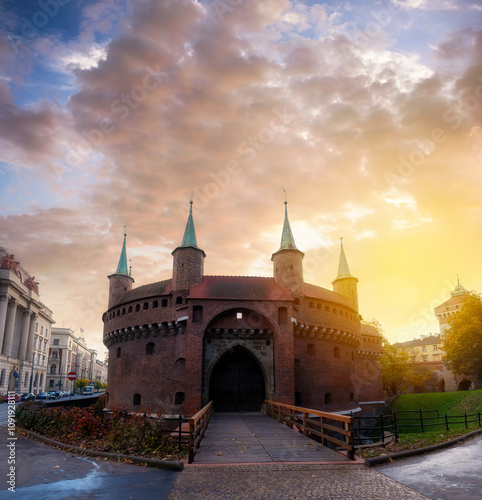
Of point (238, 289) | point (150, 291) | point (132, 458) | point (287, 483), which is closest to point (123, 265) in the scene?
point (150, 291)

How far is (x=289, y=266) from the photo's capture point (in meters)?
31.6

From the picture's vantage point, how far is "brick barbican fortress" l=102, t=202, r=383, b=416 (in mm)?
27723

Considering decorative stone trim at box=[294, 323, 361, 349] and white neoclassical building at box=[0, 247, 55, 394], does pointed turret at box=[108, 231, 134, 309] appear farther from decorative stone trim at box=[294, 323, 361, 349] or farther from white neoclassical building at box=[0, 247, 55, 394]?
white neoclassical building at box=[0, 247, 55, 394]

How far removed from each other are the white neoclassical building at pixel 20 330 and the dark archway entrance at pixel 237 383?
38.8 metres

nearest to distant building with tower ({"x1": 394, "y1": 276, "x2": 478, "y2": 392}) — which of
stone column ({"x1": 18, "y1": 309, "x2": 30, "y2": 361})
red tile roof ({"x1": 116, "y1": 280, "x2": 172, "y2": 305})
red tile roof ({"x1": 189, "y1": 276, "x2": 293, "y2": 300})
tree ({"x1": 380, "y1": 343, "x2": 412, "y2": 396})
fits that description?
tree ({"x1": 380, "y1": 343, "x2": 412, "y2": 396})

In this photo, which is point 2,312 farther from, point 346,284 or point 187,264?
point 346,284

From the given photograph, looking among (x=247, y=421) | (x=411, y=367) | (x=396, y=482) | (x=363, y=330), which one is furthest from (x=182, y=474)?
(x=411, y=367)

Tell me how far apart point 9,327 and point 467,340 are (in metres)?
63.1

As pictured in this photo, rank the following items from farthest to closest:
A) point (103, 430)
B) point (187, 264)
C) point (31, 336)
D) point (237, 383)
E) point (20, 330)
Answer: point (31, 336)
point (20, 330)
point (187, 264)
point (237, 383)
point (103, 430)

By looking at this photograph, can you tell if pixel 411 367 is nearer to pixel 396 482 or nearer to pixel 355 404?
pixel 355 404

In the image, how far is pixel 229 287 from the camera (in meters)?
29.5

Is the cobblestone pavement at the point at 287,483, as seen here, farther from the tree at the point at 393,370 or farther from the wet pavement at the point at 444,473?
the tree at the point at 393,370

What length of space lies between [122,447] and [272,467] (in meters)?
5.03

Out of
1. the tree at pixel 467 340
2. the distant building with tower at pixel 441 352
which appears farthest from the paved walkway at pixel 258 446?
the distant building with tower at pixel 441 352
